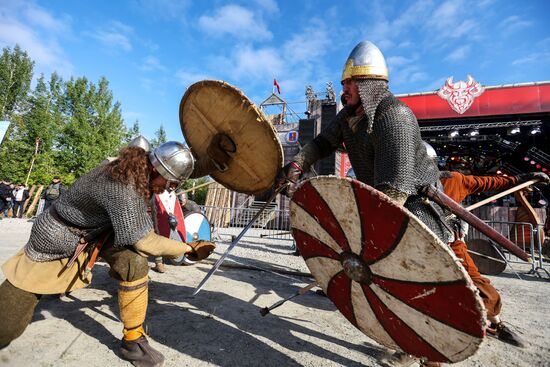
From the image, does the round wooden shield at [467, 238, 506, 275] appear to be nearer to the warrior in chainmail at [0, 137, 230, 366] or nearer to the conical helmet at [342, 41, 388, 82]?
the conical helmet at [342, 41, 388, 82]

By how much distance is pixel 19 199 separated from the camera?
12.9 meters

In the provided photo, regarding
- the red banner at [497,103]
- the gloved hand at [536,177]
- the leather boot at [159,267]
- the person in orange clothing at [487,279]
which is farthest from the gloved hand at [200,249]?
the red banner at [497,103]

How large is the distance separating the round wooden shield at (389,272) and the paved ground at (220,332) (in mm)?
552

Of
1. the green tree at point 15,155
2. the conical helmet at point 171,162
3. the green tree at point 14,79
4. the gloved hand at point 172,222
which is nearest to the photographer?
the conical helmet at point 171,162

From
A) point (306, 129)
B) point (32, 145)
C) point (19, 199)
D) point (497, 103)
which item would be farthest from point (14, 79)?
point (497, 103)

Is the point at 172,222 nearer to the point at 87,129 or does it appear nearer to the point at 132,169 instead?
the point at 132,169

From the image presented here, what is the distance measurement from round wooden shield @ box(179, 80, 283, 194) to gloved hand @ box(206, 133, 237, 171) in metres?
0.05

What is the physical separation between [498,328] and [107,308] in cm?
321

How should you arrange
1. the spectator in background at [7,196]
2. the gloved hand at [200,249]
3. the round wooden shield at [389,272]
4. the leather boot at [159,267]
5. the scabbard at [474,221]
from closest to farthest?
the round wooden shield at [389,272]
the scabbard at [474,221]
the gloved hand at [200,249]
the leather boot at [159,267]
the spectator in background at [7,196]

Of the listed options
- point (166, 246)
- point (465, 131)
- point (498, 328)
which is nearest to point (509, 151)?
point (465, 131)

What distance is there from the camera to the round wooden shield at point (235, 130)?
2.51 m

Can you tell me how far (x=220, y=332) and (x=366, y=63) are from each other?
220 cm

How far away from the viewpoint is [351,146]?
2.30 m

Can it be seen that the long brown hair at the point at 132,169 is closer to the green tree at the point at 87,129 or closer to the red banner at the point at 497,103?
the red banner at the point at 497,103
